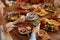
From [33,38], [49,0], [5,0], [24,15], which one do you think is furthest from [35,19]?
[5,0]

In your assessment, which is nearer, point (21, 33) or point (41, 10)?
point (21, 33)

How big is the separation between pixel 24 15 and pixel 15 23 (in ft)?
0.76

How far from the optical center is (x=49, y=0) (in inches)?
93.9

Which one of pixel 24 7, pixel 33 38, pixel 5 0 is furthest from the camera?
pixel 5 0

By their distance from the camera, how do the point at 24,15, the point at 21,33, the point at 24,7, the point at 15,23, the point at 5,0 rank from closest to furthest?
the point at 21,33 < the point at 15,23 < the point at 24,15 < the point at 24,7 < the point at 5,0

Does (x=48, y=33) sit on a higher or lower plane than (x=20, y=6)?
lower

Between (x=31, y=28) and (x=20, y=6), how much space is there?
0.58 m

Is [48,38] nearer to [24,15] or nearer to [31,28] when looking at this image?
[31,28]

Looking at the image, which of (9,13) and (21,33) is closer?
(21,33)

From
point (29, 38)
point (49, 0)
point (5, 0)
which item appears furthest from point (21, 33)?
point (5, 0)

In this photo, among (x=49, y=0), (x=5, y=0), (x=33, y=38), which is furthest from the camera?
(x=5, y=0)

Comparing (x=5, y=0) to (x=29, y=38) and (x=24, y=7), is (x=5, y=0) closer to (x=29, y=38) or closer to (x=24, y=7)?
(x=24, y=7)

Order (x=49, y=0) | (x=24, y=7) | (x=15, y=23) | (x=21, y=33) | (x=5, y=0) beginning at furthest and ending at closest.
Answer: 1. (x=5, y=0)
2. (x=49, y=0)
3. (x=24, y=7)
4. (x=15, y=23)
5. (x=21, y=33)

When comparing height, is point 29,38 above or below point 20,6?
below
